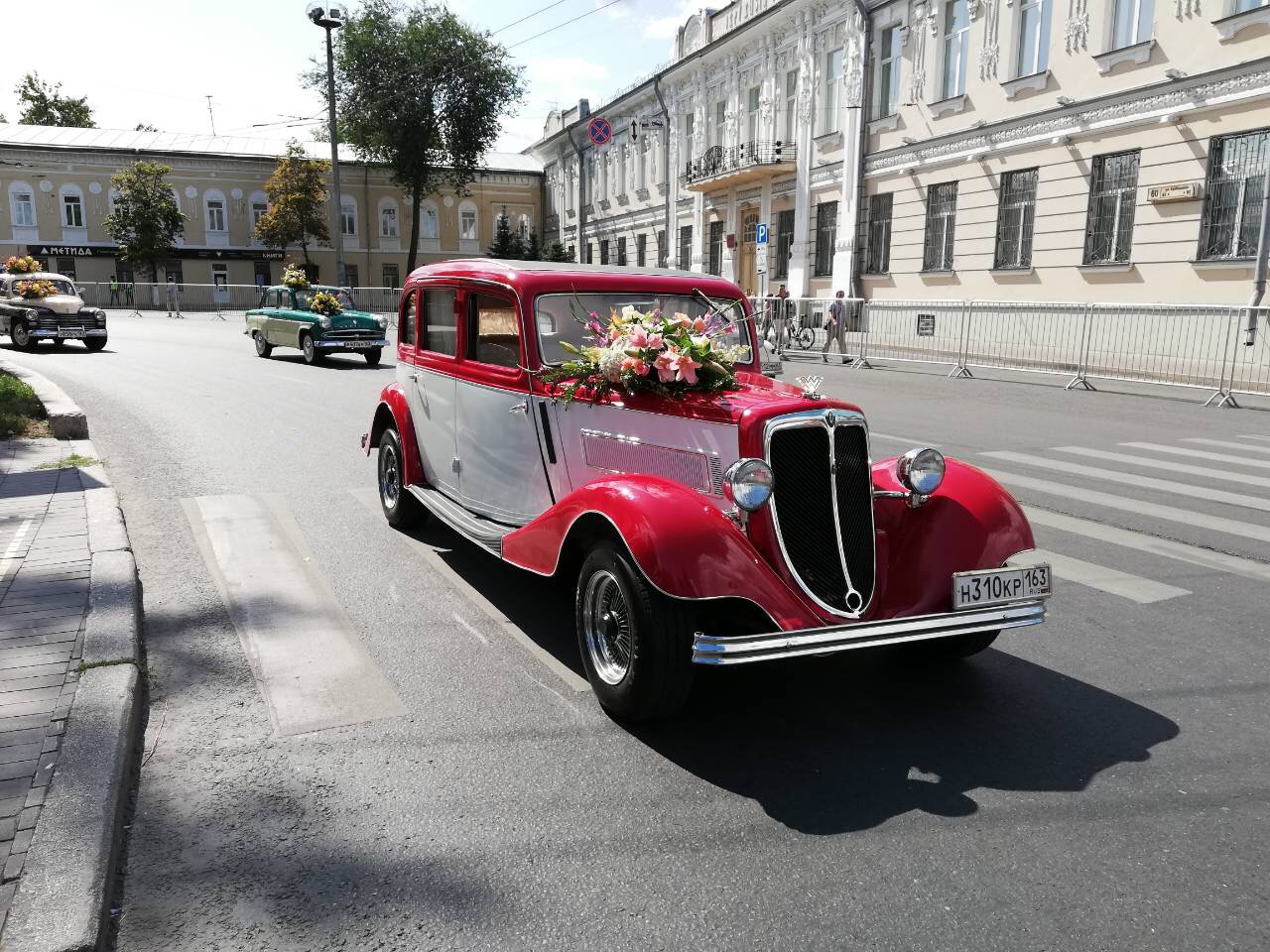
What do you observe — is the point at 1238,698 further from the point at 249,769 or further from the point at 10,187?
the point at 10,187

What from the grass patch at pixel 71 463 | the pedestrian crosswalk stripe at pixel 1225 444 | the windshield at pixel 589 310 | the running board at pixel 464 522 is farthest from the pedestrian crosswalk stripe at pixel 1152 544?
the grass patch at pixel 71 463

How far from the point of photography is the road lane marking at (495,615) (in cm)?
429

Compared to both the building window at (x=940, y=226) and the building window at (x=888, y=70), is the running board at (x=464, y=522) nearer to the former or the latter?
the building window at (x=940, y=226)

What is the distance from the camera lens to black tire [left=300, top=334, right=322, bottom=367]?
64.4 ft

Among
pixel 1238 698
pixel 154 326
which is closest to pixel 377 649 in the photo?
pixel 1238 698

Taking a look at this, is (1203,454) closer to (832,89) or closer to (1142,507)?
(1142,507)

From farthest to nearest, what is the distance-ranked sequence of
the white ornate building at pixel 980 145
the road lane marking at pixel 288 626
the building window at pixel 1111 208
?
the building window at pixel 1111 208
the white ornate building at pixel 980 145
the road lane marking at pixel 288 626

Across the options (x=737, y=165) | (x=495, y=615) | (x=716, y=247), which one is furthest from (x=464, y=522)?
(x=716, y=247)

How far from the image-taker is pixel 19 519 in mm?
6293

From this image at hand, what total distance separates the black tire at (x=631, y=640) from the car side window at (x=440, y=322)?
7.94ft

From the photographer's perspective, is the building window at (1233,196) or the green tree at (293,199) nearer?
the building window at (1233,196)

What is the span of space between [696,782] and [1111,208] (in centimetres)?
2009

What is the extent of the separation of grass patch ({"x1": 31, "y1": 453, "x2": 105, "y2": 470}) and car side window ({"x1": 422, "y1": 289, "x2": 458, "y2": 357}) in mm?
3883

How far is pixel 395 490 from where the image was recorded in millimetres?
6879
